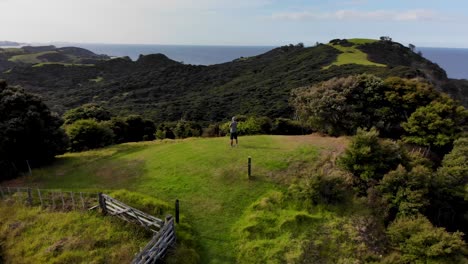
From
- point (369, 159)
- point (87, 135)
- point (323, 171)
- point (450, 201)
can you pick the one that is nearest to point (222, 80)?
point (87, 135)

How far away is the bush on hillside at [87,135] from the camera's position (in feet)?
90.1

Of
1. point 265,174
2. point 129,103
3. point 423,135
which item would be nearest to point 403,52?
point 129,103

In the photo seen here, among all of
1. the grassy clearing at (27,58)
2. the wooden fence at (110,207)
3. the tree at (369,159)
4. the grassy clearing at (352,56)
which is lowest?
the wooden fence at (110,207)

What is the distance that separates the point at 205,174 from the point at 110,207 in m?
5.58

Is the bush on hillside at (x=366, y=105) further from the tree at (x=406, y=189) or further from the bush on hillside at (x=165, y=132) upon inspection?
the bush on hillside at (x=165, y=132)

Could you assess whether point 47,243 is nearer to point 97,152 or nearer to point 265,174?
point 265,174

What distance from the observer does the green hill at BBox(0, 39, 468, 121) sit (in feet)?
237

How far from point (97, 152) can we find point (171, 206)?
12143 millimetres

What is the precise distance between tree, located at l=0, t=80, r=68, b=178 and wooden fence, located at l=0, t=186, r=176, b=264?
3724 mm

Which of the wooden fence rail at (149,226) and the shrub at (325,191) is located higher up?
the shrub at (325,191)

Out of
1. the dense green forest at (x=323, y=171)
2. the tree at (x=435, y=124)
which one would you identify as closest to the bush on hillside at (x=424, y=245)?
the dense green forest at (x=323, y=171)

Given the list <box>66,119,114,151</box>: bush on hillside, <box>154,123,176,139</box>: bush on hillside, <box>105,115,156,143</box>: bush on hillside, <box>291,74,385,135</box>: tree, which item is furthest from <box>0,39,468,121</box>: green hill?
<box>66,119,114,151</box>: bush on hillside

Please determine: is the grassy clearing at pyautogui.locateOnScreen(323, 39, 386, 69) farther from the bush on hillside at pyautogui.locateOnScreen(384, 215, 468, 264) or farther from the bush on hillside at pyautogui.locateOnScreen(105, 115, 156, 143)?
the bush on hillside at pyautogui.locateOnScreen(384, 215, 468, 264)

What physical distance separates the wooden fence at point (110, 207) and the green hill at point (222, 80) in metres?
47.8
